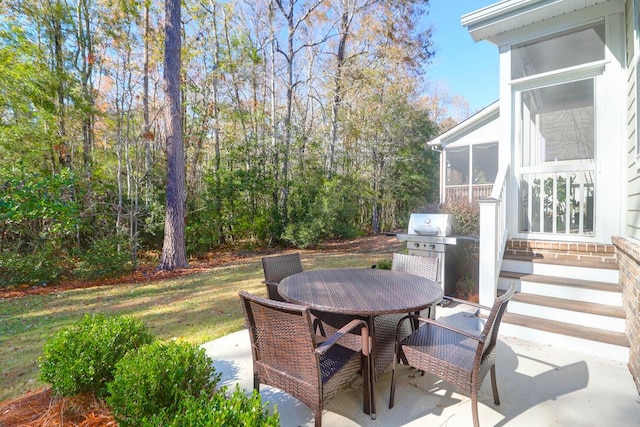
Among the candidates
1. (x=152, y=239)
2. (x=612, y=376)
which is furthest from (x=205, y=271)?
(x=612, y=376)

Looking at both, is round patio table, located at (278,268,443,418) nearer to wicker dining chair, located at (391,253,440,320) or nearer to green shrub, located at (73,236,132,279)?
wicker dining chair, located at (391,253,440,320)

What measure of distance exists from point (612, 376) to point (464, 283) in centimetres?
213

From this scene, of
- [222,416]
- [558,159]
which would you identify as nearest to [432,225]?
[558,159]

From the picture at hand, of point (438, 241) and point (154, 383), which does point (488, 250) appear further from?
point (154, 383)

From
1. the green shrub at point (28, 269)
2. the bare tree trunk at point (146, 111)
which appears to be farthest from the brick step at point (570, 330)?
the bare tree trunk at point (146, 111)

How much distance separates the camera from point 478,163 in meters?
11.2

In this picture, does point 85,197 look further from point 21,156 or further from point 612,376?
point 612,376

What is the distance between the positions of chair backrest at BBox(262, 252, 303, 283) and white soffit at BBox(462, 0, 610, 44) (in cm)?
389

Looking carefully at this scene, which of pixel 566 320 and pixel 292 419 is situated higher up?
pixel 566 320

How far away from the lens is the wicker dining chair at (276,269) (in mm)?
3234

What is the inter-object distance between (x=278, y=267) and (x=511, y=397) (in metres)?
2.35

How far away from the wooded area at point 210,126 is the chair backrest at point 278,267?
4.40 m

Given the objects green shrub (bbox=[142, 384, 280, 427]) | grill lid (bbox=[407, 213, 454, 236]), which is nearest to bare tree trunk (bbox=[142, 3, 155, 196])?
grill lid (bbox=[407, 213, 454, 236])

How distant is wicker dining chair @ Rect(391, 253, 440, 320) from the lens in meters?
3.20
